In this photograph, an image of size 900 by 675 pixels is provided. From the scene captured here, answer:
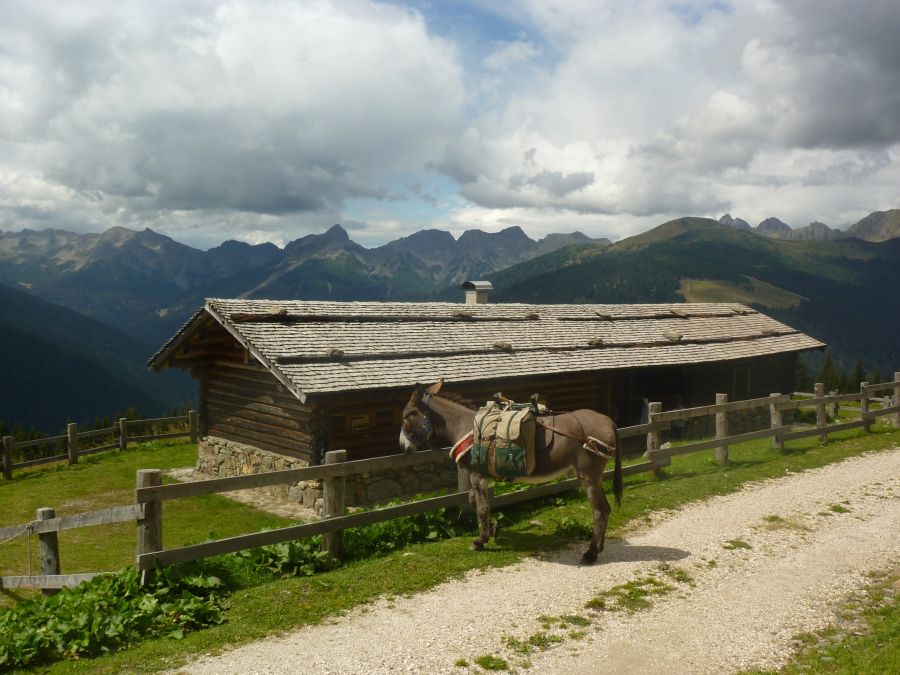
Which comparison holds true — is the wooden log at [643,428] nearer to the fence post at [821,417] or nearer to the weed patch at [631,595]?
the weed patch at [631,595]

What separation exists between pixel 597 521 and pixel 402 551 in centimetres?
276

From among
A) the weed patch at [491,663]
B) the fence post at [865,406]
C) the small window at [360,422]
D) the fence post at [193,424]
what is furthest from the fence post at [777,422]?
the fence post at [193,424]

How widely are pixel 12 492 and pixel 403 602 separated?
16067 millimetres

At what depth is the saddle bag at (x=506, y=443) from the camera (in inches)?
328

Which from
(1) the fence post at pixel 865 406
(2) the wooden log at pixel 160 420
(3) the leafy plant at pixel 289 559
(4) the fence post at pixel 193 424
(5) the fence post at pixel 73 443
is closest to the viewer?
(3) the leafy plant at pixel 289 559

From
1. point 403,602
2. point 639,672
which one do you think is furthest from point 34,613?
point 639,672

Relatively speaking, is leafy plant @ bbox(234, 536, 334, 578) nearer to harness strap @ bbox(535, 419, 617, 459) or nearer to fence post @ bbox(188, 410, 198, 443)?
harness strap @ bbox(535, 419, 617, 459)

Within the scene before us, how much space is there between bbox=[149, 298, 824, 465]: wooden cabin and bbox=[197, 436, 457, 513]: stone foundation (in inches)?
12.8

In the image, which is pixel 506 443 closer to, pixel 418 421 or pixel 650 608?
pixel 418 421

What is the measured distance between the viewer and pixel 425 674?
5.57m

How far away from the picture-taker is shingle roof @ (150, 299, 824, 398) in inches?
604

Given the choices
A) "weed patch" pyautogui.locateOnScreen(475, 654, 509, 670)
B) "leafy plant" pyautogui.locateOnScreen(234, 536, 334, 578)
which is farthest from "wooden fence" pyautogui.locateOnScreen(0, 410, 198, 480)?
"weed patch" pyautogui.locateOnScreen(475, 654, 509, 670)

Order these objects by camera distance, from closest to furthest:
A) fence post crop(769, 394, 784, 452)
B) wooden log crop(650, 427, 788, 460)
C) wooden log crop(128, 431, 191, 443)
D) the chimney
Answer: wooden log crop(650, 427, 788, 460), fence post crop(769, 394, 784, 452), wooden log crop(128, 431, 191, 443), the chimney

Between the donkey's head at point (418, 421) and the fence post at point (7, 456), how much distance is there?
16223mm
